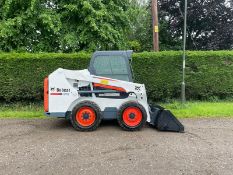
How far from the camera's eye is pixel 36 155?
6137 millimetres

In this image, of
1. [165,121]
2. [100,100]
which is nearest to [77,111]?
[100,100]

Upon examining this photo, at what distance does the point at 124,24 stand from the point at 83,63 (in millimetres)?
3946

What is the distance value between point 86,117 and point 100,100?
1.80 feet

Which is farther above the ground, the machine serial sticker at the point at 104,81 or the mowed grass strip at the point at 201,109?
the machine serial sticker at the point at 104,81

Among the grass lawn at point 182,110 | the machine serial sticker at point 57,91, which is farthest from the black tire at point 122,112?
the grass lawn at point 182,110

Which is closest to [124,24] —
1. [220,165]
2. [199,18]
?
[199,18]

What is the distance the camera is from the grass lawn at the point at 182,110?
1016 cm

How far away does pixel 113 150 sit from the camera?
21.1 feet

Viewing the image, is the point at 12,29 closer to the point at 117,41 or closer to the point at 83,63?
the point at 83,63

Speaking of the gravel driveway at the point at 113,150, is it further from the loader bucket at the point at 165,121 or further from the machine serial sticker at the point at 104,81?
the machine serial sticker at the point at 104,81

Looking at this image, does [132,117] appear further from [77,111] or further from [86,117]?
[77,111]

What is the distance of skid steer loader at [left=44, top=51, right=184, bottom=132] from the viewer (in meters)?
8.05

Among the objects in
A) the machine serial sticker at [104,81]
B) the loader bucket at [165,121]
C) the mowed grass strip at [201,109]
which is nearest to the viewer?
the loader bucket at [165,121]

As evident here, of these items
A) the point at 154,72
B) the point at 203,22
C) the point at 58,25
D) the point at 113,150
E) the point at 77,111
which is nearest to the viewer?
the point at 113,150
